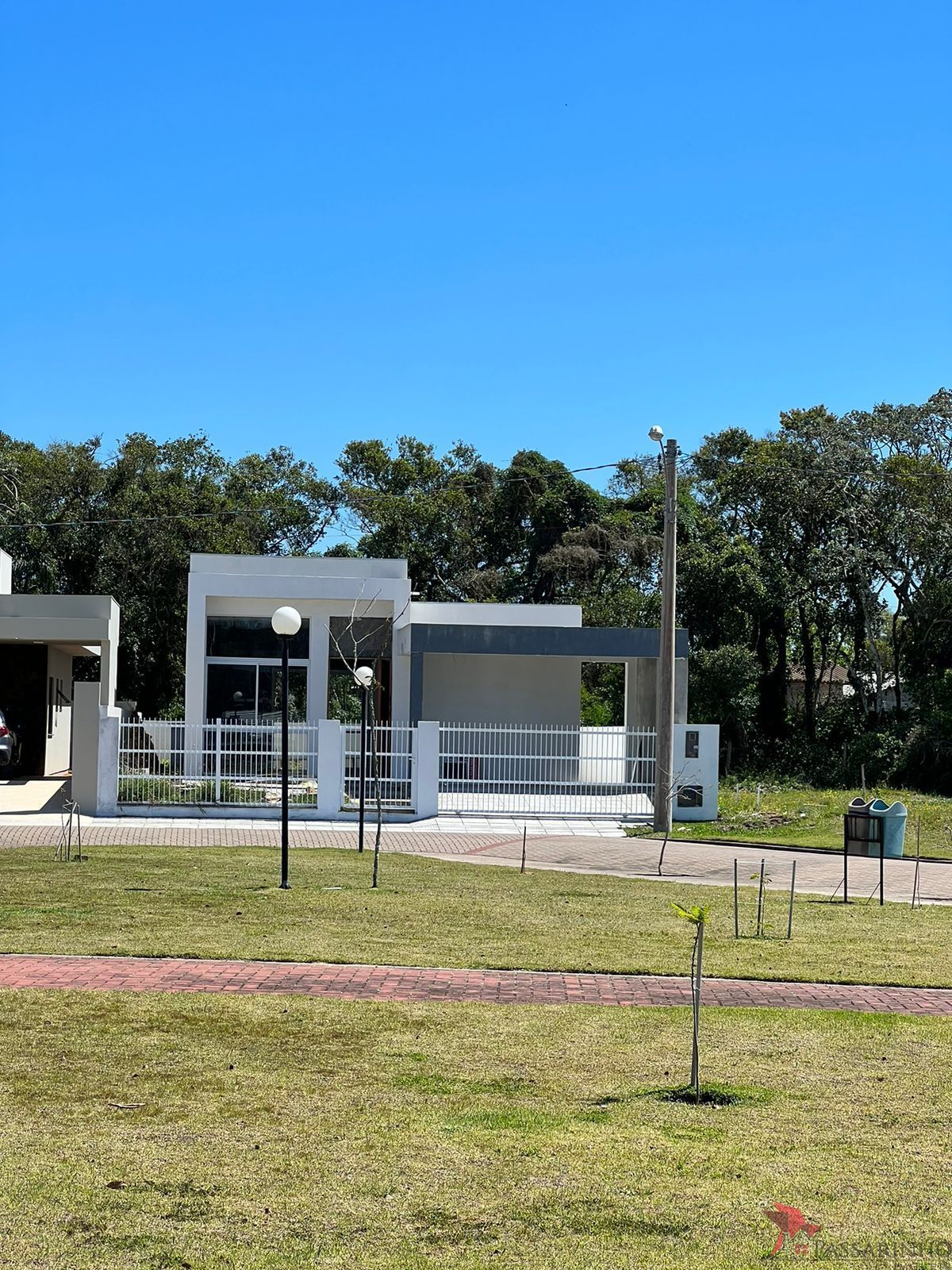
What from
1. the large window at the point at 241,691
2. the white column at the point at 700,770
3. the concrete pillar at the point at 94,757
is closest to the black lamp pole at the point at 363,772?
the concrete pillar at the point at 94,757

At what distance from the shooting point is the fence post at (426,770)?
2233 centimetres

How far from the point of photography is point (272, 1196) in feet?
15.4

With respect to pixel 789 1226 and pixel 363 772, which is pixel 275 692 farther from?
pixel 789 1226

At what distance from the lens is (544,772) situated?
2609cm

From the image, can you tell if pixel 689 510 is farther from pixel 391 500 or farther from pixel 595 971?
pixel 595 971

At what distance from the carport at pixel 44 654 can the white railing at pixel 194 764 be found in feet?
15.6

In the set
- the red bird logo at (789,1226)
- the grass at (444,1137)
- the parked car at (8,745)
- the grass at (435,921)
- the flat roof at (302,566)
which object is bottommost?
the grass at (435,921)

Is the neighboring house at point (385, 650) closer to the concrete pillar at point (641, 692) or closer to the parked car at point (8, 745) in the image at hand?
the concrete pillar at point (641, 692)

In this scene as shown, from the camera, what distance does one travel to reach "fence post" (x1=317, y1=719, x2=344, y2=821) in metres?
22.0

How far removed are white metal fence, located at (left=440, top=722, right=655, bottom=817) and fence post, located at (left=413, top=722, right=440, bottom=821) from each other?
0.64 meters

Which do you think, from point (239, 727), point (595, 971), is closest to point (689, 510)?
point (239, 727)

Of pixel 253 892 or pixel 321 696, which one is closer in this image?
pixel 253 892

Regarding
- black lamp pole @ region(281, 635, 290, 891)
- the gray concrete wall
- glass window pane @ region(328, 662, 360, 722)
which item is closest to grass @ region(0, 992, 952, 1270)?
black lamp pole @ region(281, 635, 290, 891)

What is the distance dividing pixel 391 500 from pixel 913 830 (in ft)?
89.4
